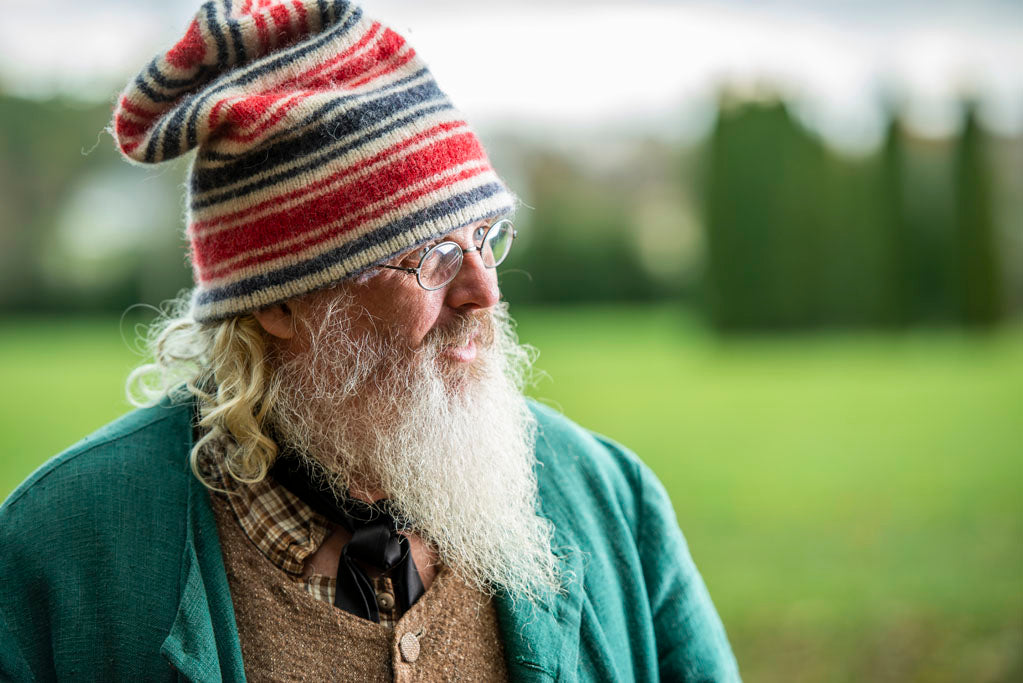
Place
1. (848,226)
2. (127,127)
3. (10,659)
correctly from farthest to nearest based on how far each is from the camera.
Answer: (848,226), (127,127), (10,659)

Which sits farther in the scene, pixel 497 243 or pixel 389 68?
Answer: pixel 497 243

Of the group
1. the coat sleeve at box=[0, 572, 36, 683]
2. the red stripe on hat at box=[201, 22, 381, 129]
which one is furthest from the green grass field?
the coat sleeve at box=[0, 572, 36, 683]

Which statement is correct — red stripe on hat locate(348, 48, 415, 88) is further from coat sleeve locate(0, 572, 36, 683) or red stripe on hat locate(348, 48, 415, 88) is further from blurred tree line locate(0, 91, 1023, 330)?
blurred tree line locate(0, 91, 1023, 330)

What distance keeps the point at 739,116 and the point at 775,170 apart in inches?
58.9

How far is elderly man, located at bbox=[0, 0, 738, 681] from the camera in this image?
173cm

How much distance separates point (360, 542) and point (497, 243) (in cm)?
76

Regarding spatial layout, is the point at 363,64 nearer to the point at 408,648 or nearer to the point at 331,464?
the point at 331,464

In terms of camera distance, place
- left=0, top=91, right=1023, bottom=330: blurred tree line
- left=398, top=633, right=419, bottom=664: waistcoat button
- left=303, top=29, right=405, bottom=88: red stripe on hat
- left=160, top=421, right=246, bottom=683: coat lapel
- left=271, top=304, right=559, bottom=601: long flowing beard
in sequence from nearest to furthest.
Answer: left=160, top=421, right=246, bottom=683: coat lapel → left=398, top=633, right=419, bottom=664: waistcoat button → left=303, top=29, right=405, bottom=88: red stripe on hat → left=271, top=304, right=559, bottom=601: long flowing beard → left=0, top=91, right=1023, bottom=330: blurred tree line

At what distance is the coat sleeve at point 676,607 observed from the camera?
78.0 inches

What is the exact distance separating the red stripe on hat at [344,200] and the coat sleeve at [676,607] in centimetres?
94

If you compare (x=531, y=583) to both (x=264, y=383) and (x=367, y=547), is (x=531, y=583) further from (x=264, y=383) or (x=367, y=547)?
(x=264, y=383)

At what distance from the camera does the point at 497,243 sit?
2.05 m

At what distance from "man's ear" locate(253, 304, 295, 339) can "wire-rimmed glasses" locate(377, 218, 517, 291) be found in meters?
0.30

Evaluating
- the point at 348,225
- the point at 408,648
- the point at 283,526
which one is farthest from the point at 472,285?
the point at 408,648
